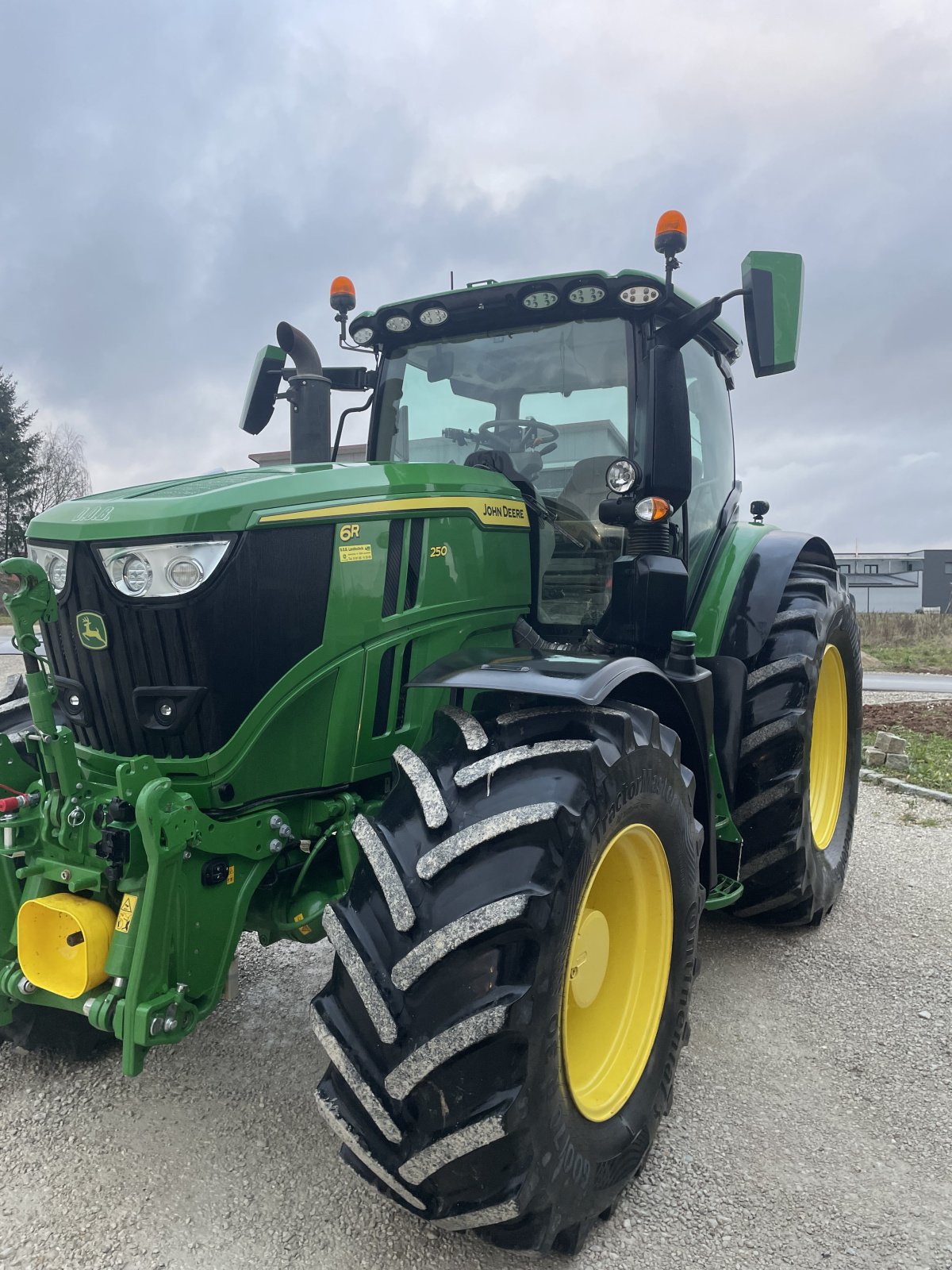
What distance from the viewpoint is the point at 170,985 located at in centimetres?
210

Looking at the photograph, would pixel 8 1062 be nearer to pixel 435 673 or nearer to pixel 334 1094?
pixel 334 1094

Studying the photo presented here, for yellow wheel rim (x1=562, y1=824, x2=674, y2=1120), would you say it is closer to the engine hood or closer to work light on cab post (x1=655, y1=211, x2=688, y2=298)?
the engine hood

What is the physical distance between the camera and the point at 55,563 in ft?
7.81

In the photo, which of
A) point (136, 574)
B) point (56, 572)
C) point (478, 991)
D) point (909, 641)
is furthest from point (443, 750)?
point (909, 641)

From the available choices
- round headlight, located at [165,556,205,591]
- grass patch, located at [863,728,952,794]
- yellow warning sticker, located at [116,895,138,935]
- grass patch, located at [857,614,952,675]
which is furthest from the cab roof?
grass patch, located at [857,614,952,675]

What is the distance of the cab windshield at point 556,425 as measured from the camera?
315cm

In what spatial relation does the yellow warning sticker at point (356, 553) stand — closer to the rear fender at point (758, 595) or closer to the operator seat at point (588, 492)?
the operator seat at point (588, 492)

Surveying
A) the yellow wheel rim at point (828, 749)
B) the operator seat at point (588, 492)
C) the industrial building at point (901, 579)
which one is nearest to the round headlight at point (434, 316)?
the operator seat at point (588, 492)

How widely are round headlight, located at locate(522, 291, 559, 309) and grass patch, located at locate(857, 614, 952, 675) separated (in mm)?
15929

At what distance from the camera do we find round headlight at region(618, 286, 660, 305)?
3.00 m

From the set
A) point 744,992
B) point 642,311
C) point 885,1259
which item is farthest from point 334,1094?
point 642,311

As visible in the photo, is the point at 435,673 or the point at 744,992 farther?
the point at 744,992

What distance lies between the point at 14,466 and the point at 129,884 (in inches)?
1493

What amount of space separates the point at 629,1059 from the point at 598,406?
2.12 metres
